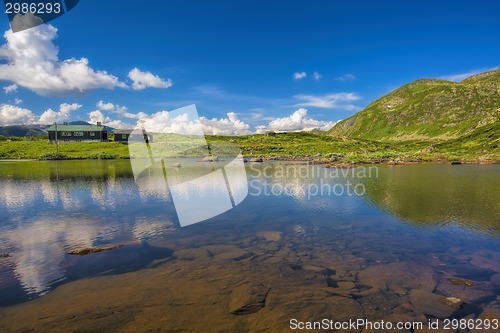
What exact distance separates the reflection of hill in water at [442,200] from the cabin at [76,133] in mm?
131761


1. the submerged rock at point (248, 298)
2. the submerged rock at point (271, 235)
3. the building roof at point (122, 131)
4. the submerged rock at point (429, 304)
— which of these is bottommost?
the submerged rock at point (429, 304)

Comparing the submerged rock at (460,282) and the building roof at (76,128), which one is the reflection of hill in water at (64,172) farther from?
the building roof at (76,128)

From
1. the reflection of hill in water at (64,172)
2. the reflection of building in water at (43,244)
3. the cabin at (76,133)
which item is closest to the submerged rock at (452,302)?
the reflection of building in water at (43,244)

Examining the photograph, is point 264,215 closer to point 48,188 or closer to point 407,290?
point 407,290

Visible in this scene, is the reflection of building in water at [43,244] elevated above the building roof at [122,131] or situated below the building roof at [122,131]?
below

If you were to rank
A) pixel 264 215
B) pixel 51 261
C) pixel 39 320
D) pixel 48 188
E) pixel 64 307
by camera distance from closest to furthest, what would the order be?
pixel 39 320 → pixel 64 307 → pixel 51 261 → pixel 264 215 → pixel 48 188

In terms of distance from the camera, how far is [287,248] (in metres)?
22.2

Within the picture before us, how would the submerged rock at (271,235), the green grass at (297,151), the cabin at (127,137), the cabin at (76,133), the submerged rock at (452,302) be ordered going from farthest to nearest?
the cabin at (127,137), the cabin at (76,133), the green grass at (297,151), the submerged rock at (271,235), the submerged rock at (452,302)

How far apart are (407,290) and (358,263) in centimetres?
375

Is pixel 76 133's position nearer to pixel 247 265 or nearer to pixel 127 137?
pixel 127 137

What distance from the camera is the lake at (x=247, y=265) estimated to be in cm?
1377

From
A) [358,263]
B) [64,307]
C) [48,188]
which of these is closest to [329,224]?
→ [358,263]

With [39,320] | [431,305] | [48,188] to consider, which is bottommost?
[431,305]

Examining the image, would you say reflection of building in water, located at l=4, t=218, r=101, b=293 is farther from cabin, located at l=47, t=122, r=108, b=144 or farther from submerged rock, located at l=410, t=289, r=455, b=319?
cabin, located at l=47, t=122, r=108, b=144
